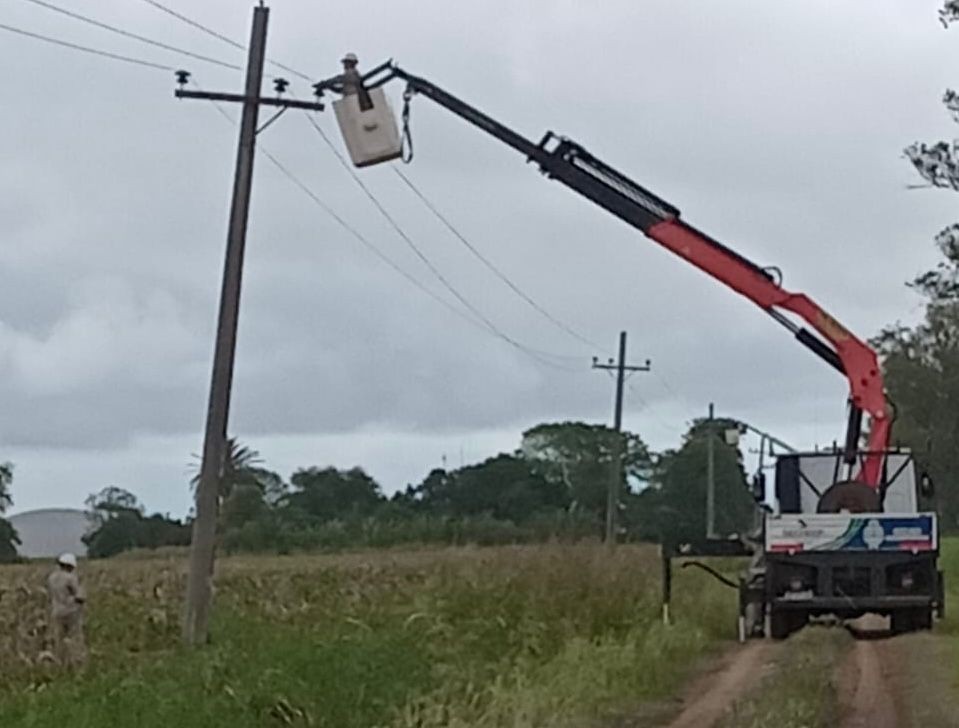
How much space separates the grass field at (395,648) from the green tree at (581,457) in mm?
49893

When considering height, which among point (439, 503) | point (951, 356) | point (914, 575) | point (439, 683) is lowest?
point (439, 683)

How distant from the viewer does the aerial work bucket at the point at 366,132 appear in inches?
940

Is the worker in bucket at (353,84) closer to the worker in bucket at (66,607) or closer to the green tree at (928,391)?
the worker in bucket at (66,607)

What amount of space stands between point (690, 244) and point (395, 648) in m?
8.16

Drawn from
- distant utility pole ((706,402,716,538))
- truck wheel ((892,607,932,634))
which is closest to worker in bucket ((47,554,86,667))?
truck wheel ((892,607,932,634))

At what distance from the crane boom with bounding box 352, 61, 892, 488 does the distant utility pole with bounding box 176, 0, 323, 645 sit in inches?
89.7

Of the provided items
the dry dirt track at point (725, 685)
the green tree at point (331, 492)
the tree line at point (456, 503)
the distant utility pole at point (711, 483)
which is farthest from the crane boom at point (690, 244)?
the green tree at point (331, 492)

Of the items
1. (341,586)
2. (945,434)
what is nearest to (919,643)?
(341,586)

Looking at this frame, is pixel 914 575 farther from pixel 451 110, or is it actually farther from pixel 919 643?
pixel 451 110

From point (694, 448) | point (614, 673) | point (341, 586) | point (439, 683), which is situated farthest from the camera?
point (694, 448)

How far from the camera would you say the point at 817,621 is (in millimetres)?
27438

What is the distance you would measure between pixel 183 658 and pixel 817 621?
10.1m

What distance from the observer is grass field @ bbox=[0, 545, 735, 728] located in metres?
16.7

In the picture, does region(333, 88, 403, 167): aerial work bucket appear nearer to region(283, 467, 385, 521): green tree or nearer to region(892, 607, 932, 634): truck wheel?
region(892, 607, 932, 634): truck wheel
